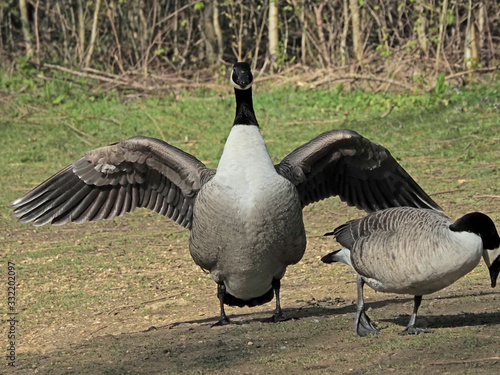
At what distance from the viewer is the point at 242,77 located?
6168mm

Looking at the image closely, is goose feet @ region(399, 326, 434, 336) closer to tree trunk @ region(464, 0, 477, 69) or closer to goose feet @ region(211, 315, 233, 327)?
goose feet @ region(211, 315, 233, 327)

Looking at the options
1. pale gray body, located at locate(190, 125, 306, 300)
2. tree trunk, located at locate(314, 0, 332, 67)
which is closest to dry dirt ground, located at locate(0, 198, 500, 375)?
pale gray body, located at locate(190, 125, 306, 300)

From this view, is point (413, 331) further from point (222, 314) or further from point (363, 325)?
point (222, 314)

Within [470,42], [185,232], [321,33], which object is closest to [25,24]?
[321,33]

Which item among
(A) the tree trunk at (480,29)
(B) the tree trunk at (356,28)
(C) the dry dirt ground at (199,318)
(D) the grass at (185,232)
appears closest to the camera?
(C) the dry dirt ground at (199,318)

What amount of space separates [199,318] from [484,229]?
260 centimetres

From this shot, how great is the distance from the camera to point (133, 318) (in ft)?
21.8

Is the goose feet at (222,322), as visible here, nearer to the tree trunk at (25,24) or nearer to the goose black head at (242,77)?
the goose black head at (242,77)

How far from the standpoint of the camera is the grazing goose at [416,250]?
4.86m

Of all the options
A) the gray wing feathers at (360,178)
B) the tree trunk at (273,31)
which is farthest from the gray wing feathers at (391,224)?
the tree trunk at (273,31)

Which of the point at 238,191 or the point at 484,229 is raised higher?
the point at 238,191

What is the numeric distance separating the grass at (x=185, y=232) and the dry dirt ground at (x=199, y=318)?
0.9 inches

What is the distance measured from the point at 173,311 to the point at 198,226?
1200 mm

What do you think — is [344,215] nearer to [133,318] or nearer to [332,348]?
[133,318]
